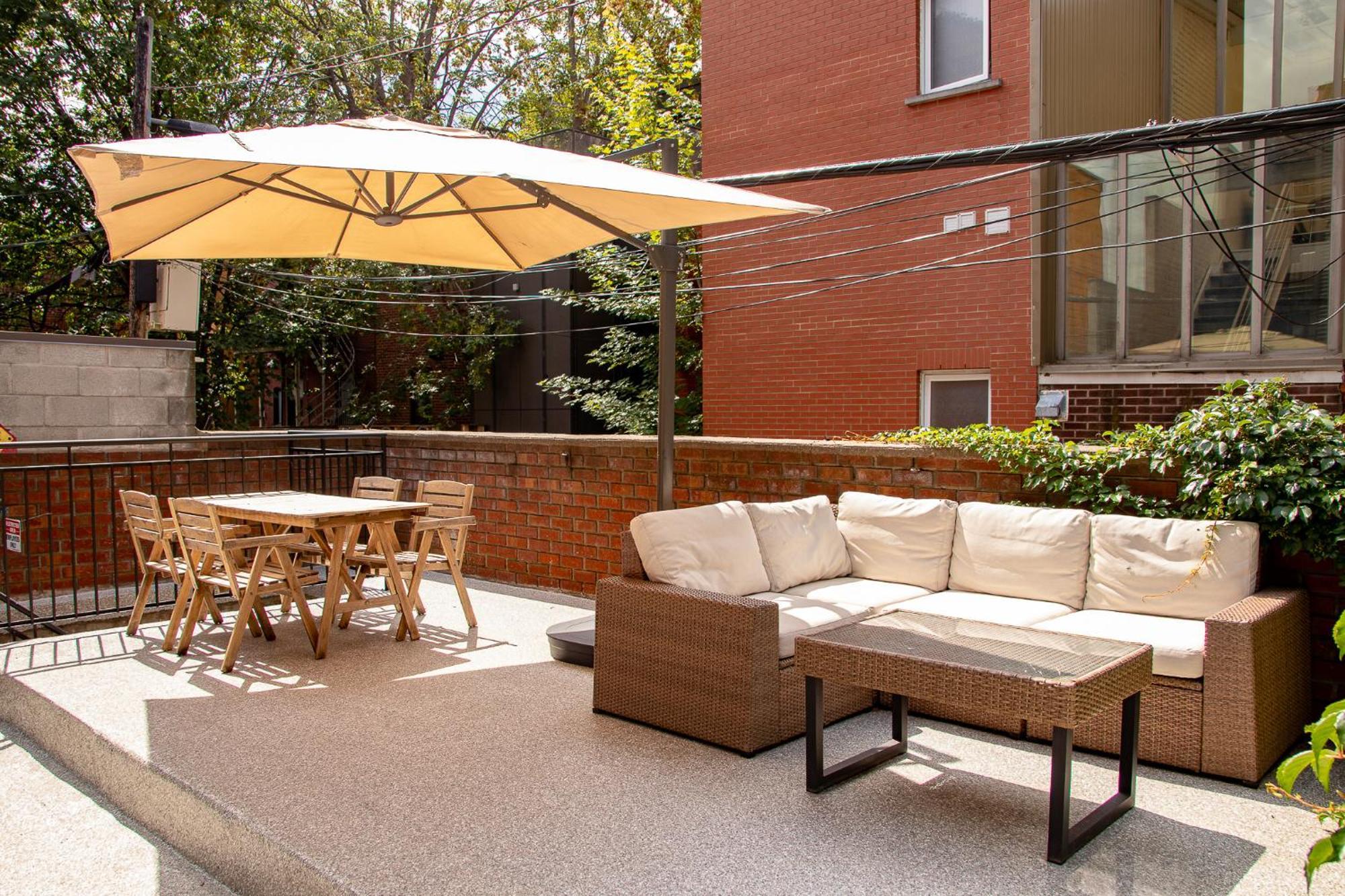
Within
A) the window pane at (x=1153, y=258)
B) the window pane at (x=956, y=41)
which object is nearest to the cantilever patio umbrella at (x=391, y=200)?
the window pane at (x=1153, y=258)

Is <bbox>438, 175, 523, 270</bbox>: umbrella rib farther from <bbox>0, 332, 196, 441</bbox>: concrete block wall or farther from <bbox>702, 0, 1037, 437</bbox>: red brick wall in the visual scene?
<bbox>0, 332, 196, 441</bbox>: concrete block wall

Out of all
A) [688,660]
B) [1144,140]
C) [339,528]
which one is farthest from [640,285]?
[688,660]

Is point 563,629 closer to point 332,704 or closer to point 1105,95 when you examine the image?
point 332,704

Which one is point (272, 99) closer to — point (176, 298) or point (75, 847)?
point (176, 298)

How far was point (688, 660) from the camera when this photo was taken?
13.1 ft

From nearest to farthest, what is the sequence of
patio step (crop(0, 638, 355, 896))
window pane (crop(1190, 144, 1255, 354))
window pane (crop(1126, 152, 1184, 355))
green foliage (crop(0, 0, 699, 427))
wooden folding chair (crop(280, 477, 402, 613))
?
patio step (crop(0, 638, 355, 896)) < wooden folding chair (crop(280, 477, 402, 613)) < window pane (crop(1190, 144, 1255, 354)) < window pane (crop(1126, 152, 1184, 355)) < green foliage (crop(0, 0, 699, 427))

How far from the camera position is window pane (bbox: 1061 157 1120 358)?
7527mm

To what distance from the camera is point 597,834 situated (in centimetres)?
314

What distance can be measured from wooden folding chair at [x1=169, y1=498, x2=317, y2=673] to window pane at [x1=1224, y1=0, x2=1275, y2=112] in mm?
7447

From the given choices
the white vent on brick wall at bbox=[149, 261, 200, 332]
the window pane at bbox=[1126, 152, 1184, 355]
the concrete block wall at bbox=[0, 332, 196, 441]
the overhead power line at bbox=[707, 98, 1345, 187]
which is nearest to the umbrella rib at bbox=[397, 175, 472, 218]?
the overhead power line at bbox=[707, 98, 1345, 187]

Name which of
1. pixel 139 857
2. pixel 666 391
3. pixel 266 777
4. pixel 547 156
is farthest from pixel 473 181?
pixel 139 857

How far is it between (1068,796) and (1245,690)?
994 millimetres

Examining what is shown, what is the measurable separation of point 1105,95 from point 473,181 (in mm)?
5844

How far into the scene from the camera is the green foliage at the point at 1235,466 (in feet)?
13.0
